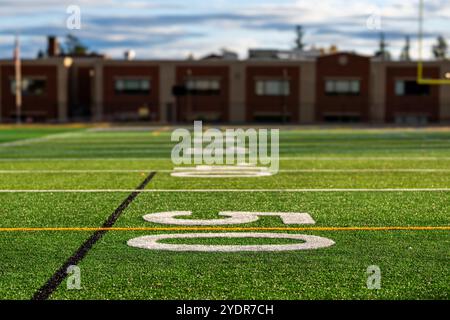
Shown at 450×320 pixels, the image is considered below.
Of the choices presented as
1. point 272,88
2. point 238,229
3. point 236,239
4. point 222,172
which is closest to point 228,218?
point 238,229

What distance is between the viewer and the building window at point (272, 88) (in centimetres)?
5344

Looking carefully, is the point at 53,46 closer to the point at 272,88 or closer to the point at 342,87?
the point at 272,88

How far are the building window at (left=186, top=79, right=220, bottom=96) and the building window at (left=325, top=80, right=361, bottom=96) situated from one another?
7413 mm

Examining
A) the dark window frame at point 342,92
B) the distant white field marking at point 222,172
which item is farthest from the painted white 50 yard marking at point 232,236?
the dark window frame at point 342,92

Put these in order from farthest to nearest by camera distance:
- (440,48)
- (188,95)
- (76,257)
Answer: (440,48) < (188,95) < (76,257)

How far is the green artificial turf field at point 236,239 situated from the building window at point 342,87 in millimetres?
39722

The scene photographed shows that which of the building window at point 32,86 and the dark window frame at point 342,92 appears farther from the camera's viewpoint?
the building window at point 32,86

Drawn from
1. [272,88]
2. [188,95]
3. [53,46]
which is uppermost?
[53,46]

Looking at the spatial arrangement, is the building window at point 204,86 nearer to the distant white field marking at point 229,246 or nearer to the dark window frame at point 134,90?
the dark window frame at point 134,90

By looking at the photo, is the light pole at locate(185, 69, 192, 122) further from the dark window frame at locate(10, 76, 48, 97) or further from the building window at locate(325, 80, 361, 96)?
the dark window frame at locate(10, 76, 48, 97)

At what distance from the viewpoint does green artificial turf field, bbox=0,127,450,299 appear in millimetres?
4953

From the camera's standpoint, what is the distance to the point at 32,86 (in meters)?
54.1

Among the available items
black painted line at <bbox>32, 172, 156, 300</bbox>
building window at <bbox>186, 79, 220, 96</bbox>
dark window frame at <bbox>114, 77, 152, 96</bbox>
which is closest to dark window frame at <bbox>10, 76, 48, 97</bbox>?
dark window frame at <bbox>114, 77, 152, 96</bbox>

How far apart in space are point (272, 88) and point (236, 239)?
47405mm
